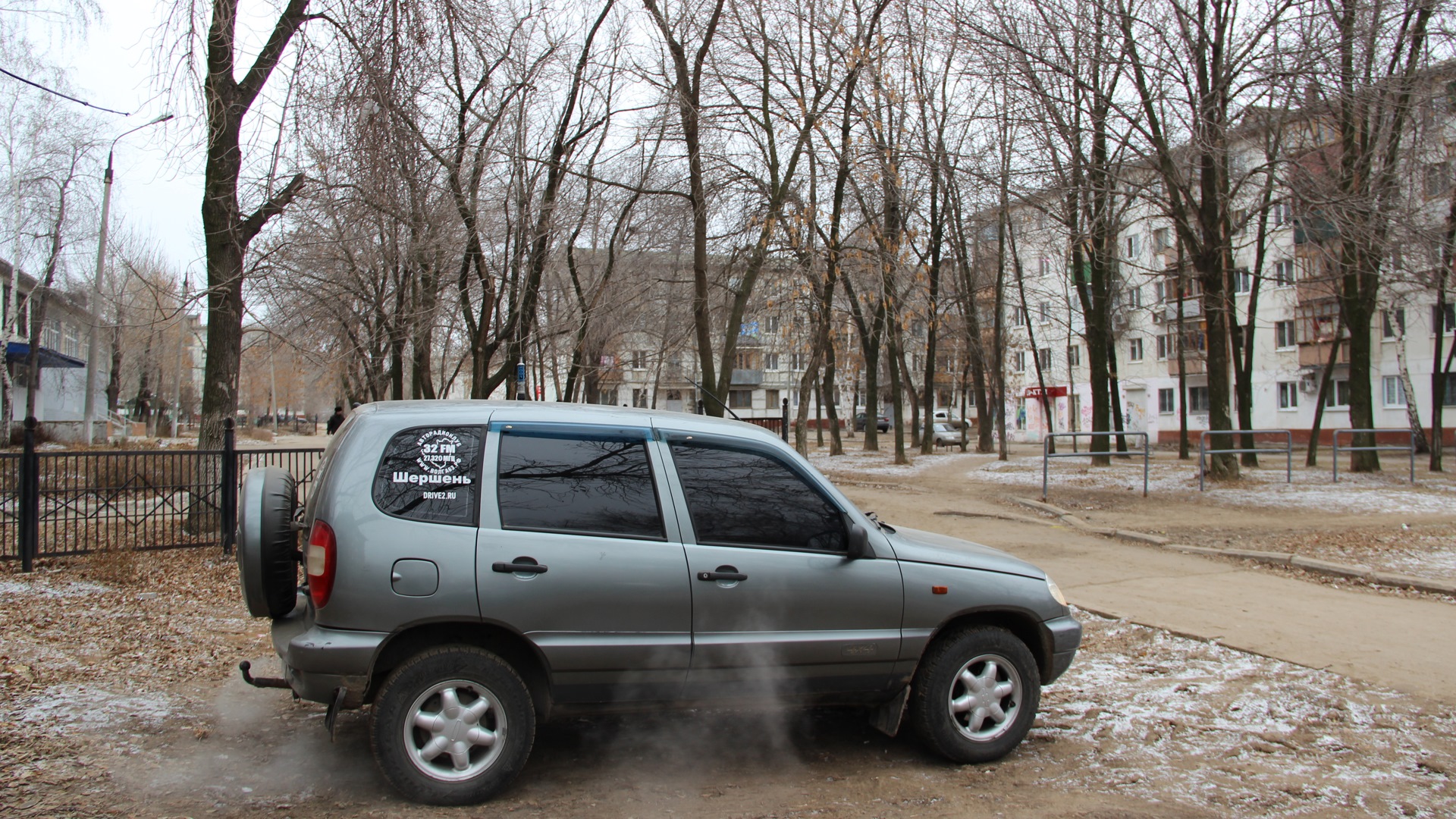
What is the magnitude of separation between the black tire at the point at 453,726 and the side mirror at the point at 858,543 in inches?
63.0

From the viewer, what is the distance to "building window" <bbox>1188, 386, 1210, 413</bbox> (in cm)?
4809

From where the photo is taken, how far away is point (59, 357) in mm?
37125

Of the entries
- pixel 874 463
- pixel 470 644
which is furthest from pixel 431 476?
pixel 874 463

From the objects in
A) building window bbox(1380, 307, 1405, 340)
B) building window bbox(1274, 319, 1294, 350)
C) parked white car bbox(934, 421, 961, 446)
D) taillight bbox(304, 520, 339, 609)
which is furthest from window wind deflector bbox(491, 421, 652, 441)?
building window bbox(1274, 319, 1294, 350)

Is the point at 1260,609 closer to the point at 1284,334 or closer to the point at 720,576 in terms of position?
the point at 720,576

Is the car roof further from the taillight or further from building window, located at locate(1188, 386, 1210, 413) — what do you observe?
building window, located at locate(1188, 386, 1210, 413)

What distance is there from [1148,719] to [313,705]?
4.70m

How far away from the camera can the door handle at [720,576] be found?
13.5 feet

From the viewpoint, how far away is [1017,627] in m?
4.75

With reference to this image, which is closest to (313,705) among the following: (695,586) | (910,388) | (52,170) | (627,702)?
(627,702)

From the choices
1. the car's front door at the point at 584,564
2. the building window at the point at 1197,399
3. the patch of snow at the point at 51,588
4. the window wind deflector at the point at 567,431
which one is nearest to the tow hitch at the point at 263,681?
the car's front door at the point at 584,564

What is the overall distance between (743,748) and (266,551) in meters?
2.45

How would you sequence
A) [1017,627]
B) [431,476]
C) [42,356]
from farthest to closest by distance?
1. [42,356]
2. [1017,627]
3. [431,476]

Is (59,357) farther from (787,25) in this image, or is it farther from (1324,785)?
(1324,785)
